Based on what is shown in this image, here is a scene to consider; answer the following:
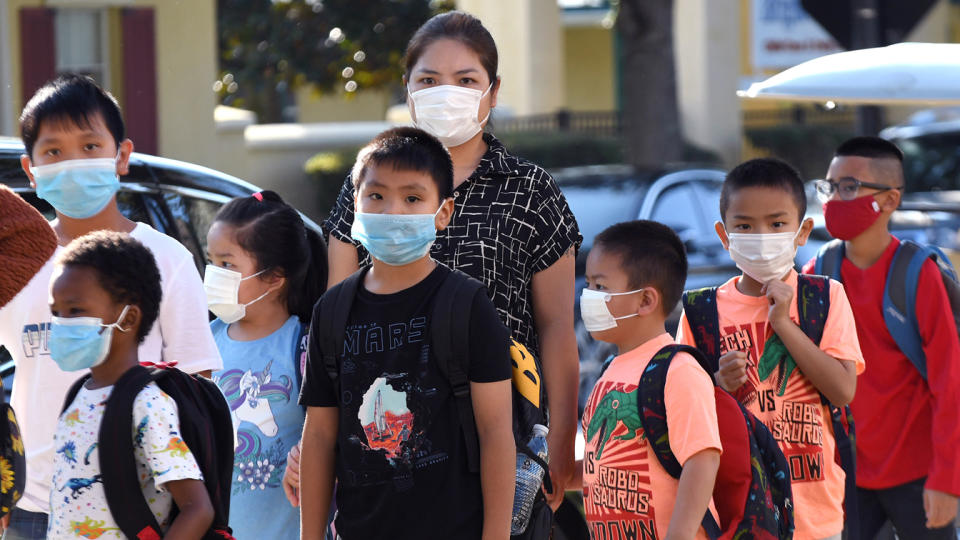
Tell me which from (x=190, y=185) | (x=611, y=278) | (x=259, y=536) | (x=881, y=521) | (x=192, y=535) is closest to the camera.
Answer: (x=192, y=535)

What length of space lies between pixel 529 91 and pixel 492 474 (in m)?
19.7

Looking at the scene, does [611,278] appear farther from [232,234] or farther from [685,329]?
[232,234]

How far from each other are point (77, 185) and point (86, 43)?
38.3 feet

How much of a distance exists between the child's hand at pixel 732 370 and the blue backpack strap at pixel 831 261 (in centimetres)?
100

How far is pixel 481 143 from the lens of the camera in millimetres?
3771

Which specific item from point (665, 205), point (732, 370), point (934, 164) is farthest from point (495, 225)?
point (934, 164)

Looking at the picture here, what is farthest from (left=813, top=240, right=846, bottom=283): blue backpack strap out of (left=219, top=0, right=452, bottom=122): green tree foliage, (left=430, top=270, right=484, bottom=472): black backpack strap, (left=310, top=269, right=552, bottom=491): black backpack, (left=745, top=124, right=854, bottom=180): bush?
(left=745, top=124, right=854, bottom=180): bush

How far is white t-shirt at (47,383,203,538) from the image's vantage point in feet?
9.50

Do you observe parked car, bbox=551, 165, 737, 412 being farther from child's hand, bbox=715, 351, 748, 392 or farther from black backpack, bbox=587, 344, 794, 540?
black backpack, bbox=587, 344, 794, 540

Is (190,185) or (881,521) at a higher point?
(190,185)

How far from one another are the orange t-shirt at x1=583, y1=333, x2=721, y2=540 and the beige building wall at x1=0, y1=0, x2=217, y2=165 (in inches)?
465

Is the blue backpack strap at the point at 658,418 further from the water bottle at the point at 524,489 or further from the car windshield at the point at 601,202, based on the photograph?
the car windshield at the point at 601,202

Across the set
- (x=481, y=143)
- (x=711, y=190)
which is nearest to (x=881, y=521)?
(x=481, y=143)

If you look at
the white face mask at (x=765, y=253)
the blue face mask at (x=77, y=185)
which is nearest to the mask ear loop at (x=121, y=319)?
the blue face mask at (x=77, y=185)
